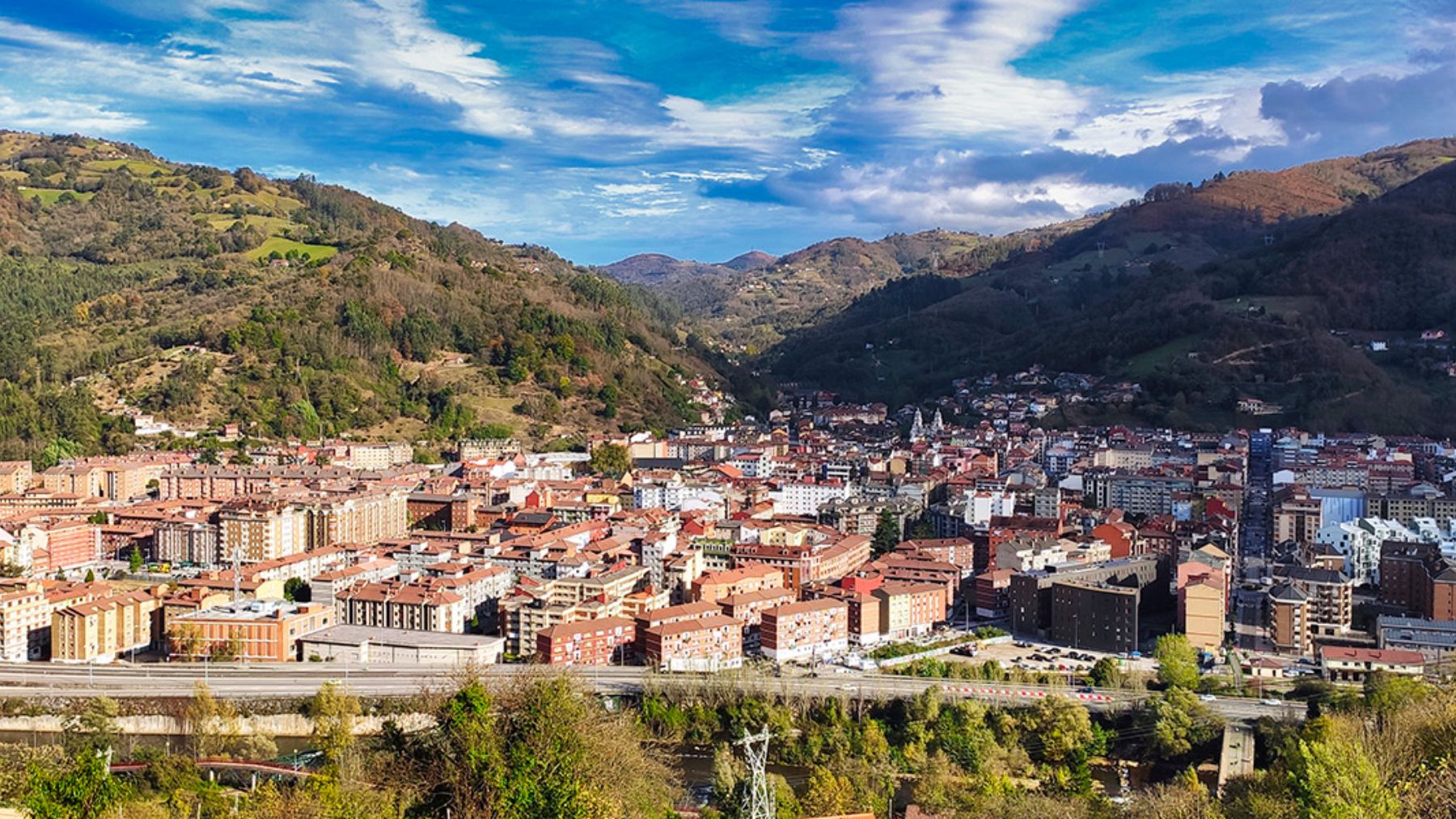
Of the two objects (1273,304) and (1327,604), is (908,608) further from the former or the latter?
(1273,304)

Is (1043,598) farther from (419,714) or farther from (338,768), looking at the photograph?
(338,768)

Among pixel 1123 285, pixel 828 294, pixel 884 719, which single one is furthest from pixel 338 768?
pixel 828 294

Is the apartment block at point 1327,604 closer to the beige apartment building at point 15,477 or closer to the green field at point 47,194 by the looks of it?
the beige apartment building at point 15,477

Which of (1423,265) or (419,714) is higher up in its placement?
(1423,265)

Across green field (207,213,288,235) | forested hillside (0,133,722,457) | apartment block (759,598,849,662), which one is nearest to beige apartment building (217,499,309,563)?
apartment block (759,598,849,662)

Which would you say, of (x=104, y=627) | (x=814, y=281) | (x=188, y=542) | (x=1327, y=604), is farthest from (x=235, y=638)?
(x=814, y=281)

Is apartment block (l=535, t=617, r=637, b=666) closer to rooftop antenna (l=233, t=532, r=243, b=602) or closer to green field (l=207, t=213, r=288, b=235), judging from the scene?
rooftop antenna (l=233, t=532, r=243, b=602)
